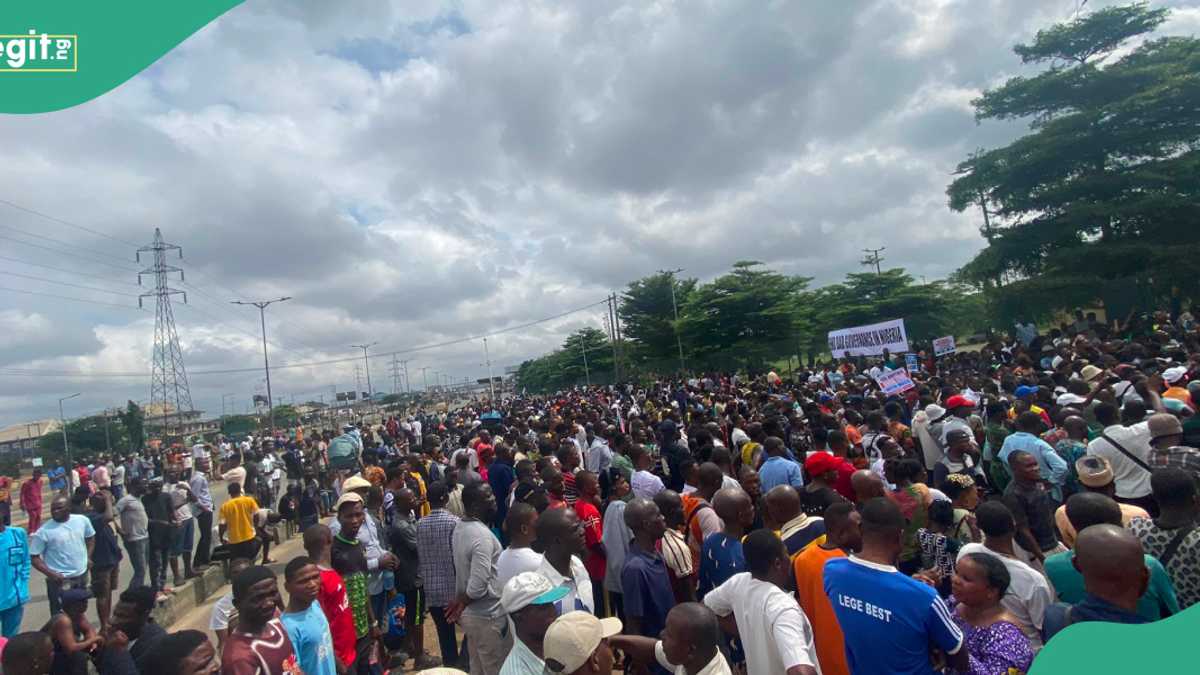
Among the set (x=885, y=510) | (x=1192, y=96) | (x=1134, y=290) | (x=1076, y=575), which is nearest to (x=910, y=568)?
(x=1076, y=575)

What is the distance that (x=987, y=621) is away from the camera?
271 cm

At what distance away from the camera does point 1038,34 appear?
24.1 m

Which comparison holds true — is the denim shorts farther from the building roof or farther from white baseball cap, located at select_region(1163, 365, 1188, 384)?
the building roof

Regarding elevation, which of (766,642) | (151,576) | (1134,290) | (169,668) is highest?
(1134,290)

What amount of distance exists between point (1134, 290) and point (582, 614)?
25636 millimetres

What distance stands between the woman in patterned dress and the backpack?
13621mm

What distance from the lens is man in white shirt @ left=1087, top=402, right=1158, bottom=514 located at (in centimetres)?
489

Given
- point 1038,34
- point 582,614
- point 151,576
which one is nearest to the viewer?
point 582,614

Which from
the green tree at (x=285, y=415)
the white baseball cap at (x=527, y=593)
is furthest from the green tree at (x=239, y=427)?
the white baseball cap at (x=527, y=593)

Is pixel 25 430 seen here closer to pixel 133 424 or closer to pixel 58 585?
pixel 133 424

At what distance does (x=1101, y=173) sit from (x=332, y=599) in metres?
27.5

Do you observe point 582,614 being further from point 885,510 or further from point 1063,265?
point 1063,265

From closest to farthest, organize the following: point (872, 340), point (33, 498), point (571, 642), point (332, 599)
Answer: point (571, 642), point (332, 599), point (33, 498), point (872, 340)

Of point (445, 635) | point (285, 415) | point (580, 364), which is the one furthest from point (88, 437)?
point (445, 635)
